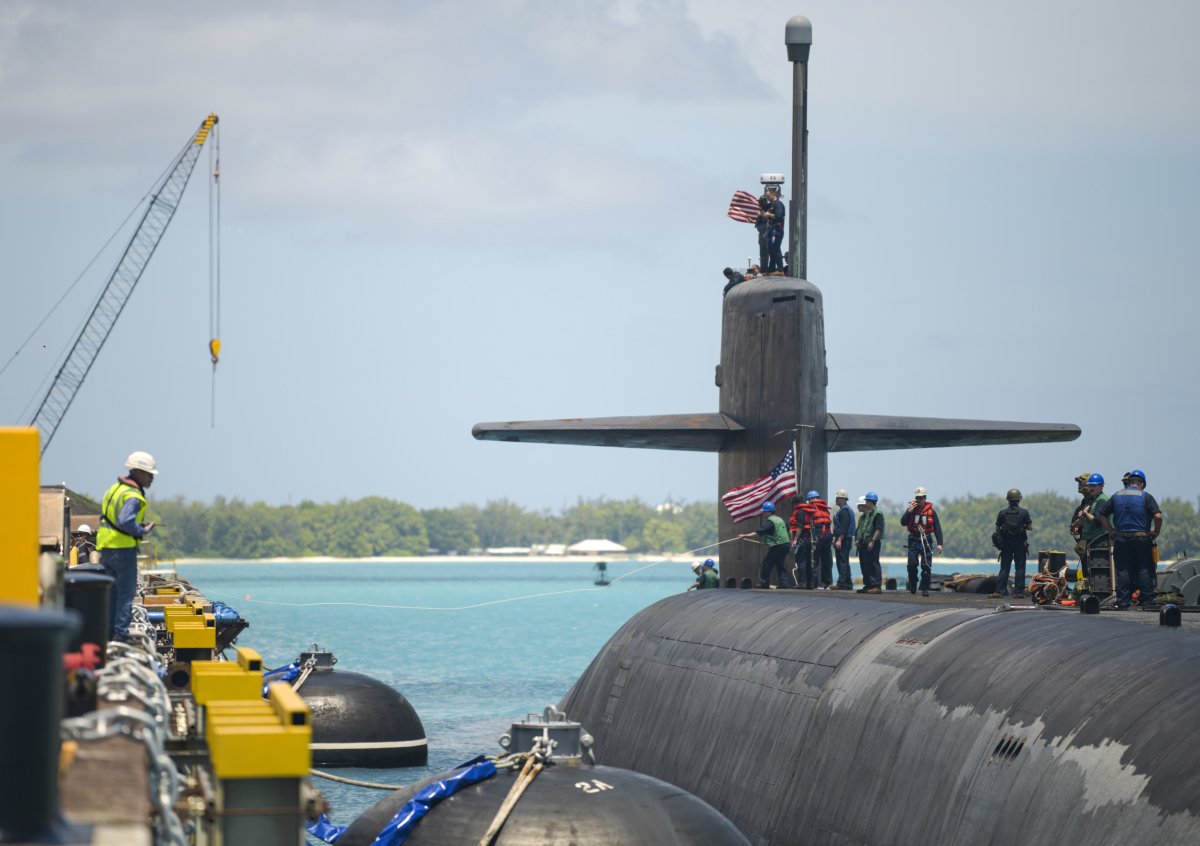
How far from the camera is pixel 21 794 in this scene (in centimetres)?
359

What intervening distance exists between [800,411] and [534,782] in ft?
35.5

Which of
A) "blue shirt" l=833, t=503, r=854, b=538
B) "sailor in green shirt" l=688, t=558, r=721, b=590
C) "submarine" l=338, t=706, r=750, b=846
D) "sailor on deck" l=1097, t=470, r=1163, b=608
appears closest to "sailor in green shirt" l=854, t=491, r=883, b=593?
"blue shirt" l=833, t=503, r=854, b=538

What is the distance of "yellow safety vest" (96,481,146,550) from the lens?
10852 mm

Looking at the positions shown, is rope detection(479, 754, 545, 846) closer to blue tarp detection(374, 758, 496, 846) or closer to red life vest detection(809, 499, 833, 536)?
blue tarp detection(374, 758, 496, 846)

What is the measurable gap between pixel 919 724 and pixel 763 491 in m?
10.0

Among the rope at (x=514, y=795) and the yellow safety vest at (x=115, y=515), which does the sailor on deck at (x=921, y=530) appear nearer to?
the rope at (x=514, y=795)

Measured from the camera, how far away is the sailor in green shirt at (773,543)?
21891 millimetres

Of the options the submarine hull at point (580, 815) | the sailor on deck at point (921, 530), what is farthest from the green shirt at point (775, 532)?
the submarine hull at point (580, 815)

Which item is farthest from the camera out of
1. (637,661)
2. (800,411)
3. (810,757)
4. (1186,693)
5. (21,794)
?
(800,411)

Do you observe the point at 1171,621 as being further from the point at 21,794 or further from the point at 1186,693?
the point at 21,794

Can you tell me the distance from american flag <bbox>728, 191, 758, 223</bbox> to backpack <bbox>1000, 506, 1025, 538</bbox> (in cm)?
673

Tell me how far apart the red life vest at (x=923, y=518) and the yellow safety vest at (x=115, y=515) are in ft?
39.9

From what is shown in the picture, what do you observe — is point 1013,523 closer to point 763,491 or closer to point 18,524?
point 763,491

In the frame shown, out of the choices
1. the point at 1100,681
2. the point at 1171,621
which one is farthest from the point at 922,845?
the point at 1171,621
